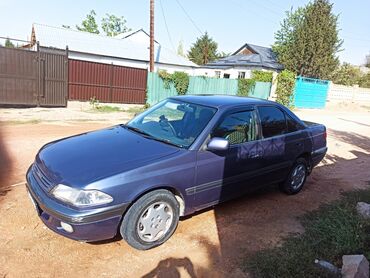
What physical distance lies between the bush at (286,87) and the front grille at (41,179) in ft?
69.8

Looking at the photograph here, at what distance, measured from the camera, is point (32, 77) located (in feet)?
44.7

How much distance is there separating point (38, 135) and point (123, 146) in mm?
5701

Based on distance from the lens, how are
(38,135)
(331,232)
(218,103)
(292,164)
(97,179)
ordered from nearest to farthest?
(97,179) → (331,232) → (218,103) → (292,164) → (38,135)

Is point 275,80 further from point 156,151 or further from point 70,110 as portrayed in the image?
point 156,151

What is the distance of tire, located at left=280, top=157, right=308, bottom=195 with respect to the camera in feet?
17.9

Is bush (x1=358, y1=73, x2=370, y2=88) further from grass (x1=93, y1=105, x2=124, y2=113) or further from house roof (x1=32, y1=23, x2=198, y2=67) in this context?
grass (x1=93, y1=105, x2=124, y2=113)

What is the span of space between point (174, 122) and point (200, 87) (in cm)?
1749

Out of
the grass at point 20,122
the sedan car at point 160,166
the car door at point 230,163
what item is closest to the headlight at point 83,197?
the sedan car at point 160,166

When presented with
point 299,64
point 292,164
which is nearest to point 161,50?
point 299,64

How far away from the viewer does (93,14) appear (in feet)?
184

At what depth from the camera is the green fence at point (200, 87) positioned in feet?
63.2

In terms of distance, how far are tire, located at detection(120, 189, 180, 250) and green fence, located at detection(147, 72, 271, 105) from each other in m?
15.7

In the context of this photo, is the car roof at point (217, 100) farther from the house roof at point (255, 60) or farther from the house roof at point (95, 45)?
the house roof at point (255, 60)

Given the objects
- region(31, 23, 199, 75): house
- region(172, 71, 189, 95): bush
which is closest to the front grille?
region(172, 71, 189, 95): bush
